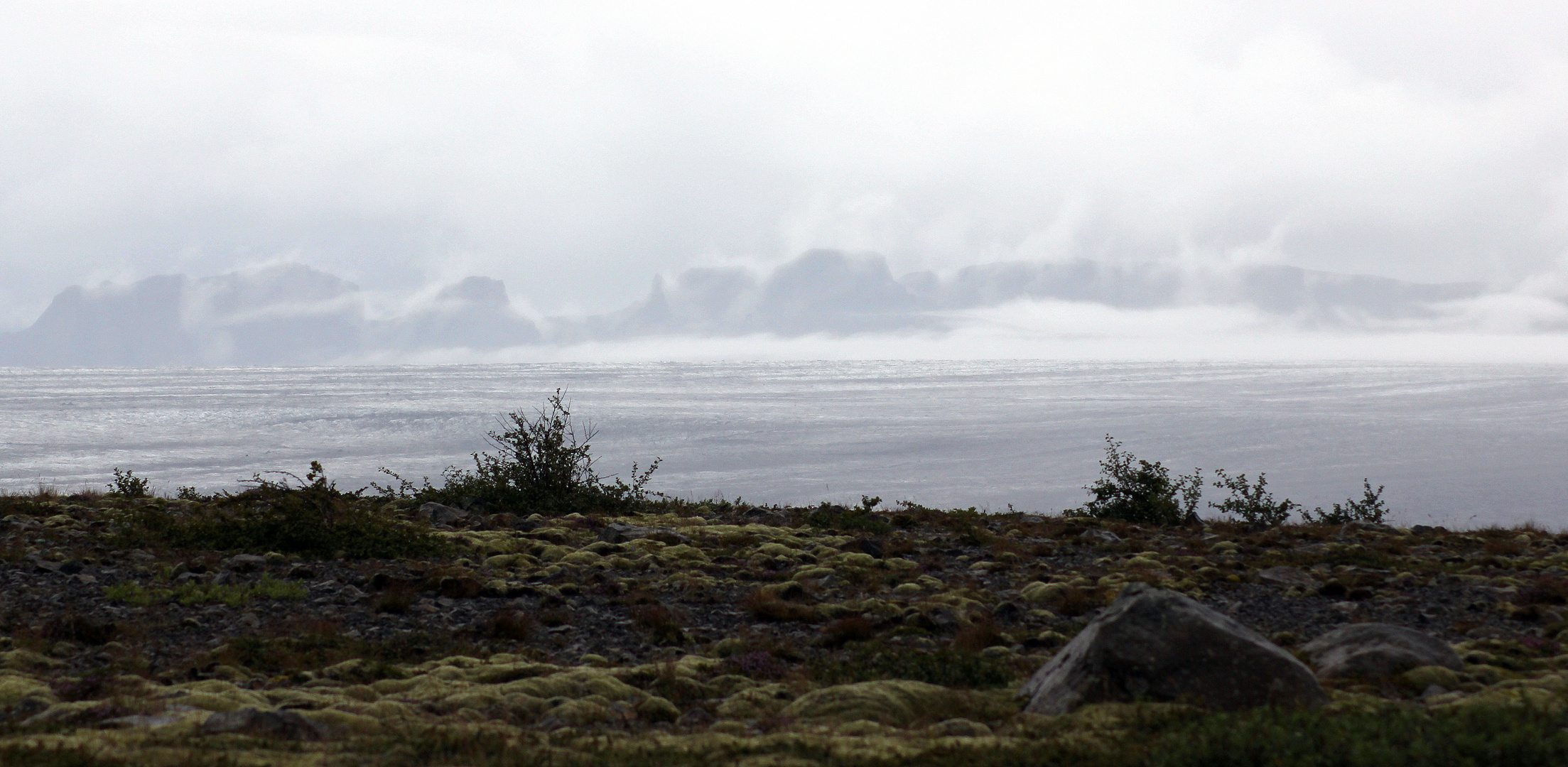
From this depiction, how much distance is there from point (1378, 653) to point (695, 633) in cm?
722

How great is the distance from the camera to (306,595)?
43.8 ft

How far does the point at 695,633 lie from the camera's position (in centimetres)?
1204

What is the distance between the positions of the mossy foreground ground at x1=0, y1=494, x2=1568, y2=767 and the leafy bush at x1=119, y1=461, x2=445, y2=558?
0.21ft

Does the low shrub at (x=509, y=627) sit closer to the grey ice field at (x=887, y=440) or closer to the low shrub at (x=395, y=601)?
the low shrub at (x=395, y=601)

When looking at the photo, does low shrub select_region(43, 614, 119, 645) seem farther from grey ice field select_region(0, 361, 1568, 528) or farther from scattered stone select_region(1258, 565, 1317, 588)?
grey ice field select_region(0, 361, 1568, 528)

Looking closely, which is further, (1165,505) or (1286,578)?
(1165,505)

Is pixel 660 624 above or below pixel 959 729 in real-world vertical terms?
below

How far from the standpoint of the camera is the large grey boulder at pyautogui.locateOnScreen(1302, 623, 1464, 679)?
9.12m

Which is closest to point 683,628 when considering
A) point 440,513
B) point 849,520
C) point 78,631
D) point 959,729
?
point 959,729

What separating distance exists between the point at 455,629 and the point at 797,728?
5.99 meters

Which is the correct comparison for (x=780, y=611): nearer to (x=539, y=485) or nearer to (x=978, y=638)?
(x=978, y=638)

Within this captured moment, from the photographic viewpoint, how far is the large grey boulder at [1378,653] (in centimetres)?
912

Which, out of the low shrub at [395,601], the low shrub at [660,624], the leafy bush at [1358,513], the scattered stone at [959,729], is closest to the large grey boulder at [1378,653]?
the scattered stone at [959,729]

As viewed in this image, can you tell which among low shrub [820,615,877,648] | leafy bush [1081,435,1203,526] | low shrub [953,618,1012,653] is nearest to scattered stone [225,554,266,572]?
low shrub [820,615,877,648]
